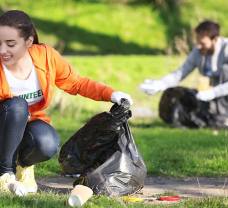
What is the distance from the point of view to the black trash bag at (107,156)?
4.85 meters

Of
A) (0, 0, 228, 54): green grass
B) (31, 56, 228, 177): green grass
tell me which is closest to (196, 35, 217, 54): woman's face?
(31, 56, 228, 177): green grass

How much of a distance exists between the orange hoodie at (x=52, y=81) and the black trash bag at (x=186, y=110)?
4057 mm

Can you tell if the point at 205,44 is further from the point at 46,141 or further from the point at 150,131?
the point at 46,141

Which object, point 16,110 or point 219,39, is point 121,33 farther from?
point 16,110

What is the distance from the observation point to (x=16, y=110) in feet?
15.2

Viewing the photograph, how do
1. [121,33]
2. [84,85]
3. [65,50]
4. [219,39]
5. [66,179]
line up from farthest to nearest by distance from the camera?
[121,33], [65,50], [219,39], [66,179], [84,85]

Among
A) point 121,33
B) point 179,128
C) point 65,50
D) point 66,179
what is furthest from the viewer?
point 121,33

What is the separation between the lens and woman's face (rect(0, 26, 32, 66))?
469 centimetres

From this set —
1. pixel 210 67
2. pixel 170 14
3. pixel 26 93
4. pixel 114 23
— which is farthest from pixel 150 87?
pixel 170 14

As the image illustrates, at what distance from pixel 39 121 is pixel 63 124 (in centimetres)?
444

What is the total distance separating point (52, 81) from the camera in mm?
4871

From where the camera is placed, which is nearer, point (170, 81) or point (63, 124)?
point (170, 81)

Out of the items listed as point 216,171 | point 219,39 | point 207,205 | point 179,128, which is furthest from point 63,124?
point 207,205

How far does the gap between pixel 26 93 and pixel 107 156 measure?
64 cm
